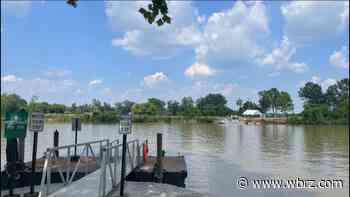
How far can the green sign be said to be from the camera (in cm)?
869

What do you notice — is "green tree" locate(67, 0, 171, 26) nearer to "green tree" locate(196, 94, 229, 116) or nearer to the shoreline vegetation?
the shoreline vegetation

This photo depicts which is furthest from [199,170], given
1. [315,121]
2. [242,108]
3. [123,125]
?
[242,108]

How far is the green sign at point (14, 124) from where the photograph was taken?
8.69 metres

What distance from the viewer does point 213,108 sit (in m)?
148

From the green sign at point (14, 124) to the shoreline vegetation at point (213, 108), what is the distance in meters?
104

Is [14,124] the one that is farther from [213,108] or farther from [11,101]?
[213,108]

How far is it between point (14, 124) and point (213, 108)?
140257 millimetres

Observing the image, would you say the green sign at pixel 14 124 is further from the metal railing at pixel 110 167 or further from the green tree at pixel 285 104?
the green tree at pixel 285 104

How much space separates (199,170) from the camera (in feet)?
67.1

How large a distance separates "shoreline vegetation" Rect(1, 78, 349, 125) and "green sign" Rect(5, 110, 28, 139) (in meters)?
104

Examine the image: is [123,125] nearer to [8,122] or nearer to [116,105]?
[8,122]

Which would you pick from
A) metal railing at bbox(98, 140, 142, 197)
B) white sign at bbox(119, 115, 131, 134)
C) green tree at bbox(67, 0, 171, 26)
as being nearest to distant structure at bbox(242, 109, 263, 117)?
metal railing at bbox(98, 140, 142, 197)

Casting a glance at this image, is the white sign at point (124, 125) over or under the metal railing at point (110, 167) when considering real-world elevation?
over

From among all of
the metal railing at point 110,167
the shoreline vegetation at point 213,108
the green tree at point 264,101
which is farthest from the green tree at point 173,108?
the metal railing at point 110,167
